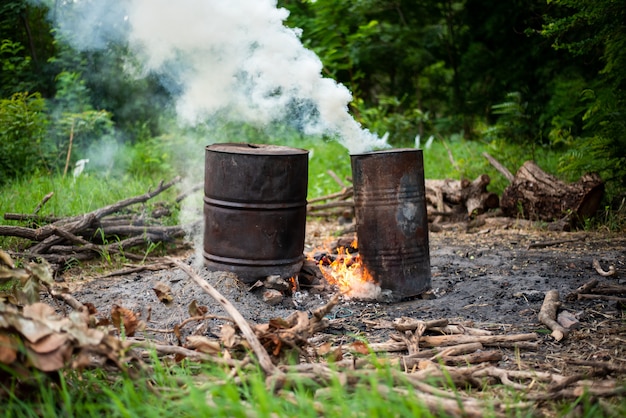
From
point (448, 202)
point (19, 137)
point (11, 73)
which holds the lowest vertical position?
point (448, 202)

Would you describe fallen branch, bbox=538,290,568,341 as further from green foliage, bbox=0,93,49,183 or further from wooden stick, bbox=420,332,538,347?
green foliage, bbox=0,93,49,183

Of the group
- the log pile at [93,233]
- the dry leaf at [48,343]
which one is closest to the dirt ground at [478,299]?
the log pile at [93,233]

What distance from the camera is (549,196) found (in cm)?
812

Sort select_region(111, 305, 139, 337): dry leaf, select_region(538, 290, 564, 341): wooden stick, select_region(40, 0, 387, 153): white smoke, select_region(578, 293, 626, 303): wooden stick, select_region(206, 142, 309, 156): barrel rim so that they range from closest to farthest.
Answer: select_region(111, 305, 139, 337): dry leaf < select_region(538, 290, 564, 341): wooden stick < select_region(578, 293, 626, 303): wooden stick < select_region(206, 142, 309, 156): barrel rim < select_region(40, 0, 387, 153): white smoke

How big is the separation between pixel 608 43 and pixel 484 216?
2.44 m

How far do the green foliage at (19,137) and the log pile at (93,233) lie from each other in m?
2.75

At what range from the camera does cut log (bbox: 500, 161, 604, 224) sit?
7.88 metres

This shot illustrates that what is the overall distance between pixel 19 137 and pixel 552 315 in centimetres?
790

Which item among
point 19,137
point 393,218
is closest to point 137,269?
point 393,218

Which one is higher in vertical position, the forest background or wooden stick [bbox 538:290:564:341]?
the forest background

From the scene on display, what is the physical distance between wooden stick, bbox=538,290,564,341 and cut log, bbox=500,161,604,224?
110 inches

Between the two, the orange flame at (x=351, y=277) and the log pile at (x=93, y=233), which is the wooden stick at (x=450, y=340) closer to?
the orange flame at (x=351, y=277)

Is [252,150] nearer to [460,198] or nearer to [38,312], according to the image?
[38,312]

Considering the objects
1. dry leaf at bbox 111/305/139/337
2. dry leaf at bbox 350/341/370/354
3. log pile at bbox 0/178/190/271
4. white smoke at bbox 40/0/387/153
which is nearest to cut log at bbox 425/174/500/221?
white smoke at bbox 40/0/387/153
